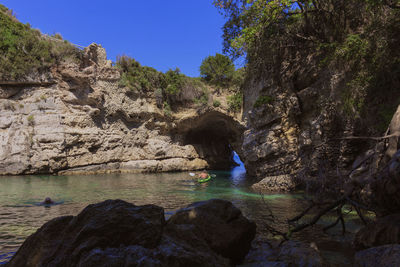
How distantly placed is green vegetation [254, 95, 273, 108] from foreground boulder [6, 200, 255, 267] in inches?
498

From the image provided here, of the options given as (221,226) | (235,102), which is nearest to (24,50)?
(235,102)

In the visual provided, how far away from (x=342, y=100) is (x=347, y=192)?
794 cm

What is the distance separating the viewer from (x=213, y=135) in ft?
111

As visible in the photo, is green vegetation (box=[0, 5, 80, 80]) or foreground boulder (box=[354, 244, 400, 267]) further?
green vegetation (box=[0, 5, 80, 80])

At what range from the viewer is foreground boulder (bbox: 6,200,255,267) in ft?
8.45

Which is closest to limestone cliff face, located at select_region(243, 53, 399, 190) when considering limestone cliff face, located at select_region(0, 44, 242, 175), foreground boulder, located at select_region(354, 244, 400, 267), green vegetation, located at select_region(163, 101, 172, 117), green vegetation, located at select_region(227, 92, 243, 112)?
green vegetation, located at select_region(227, 92, 243, 112)

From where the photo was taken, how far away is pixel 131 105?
81.8 feet

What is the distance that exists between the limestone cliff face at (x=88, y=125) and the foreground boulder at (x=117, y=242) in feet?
65.4

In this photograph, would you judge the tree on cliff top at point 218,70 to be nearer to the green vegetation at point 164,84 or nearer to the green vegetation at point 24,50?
the green vegetation at point 164,84

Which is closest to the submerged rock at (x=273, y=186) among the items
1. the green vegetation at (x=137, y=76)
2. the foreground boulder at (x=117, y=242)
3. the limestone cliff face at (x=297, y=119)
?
the limestone cliff face at (x=297, y=119)

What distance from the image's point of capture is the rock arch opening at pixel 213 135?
26.4 m

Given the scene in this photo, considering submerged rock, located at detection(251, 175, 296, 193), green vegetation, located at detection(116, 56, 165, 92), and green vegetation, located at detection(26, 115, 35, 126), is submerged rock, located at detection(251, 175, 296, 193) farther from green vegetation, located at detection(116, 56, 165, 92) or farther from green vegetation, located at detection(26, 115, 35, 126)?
green vegetation, located at detection(26, 115, 35, 126)

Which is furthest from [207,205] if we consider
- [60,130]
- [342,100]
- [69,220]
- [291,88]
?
[60,130]

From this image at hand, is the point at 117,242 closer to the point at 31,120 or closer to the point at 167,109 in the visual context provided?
the point at 31,120
